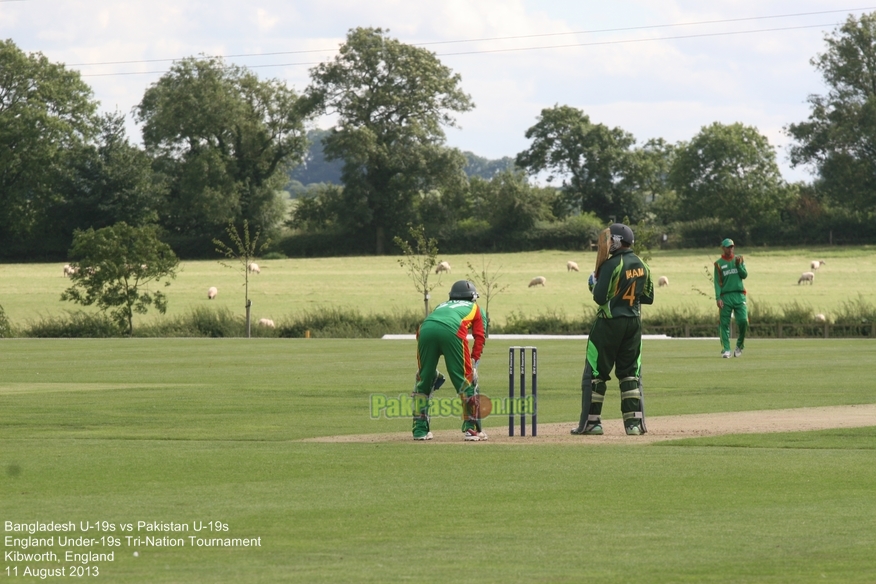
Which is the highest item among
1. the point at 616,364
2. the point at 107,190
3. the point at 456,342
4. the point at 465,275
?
the point at 107,190

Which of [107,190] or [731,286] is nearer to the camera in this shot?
[731,286]

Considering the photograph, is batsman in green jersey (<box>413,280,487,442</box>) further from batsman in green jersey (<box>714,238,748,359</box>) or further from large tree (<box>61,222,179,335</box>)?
large tree (<box>61,222,179,335</box>)

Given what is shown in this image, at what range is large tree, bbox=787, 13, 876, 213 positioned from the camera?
104m

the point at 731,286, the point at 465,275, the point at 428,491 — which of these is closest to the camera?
the point at 428,491

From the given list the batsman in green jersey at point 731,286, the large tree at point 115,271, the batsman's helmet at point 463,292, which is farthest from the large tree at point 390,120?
the batsman's helmet at point 463,292

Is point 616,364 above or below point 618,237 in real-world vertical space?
below

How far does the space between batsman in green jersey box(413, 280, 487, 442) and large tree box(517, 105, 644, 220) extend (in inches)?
4190

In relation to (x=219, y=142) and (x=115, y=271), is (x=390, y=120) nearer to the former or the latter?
(x=219, y=142)

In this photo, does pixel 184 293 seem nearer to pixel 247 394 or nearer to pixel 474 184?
pixel 247 394

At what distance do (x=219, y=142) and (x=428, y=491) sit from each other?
3950 inches

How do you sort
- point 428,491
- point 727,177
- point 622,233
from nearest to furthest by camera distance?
point 428,491 < point 622,233 < point 727,177

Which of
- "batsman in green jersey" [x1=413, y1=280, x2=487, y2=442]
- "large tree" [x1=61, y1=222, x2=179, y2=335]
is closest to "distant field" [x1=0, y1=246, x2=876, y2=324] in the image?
"large tree" [x1=61, y1=222, x2=179, y2=335]

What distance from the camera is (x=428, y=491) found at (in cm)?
1056

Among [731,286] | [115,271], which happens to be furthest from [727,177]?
[731,286]
